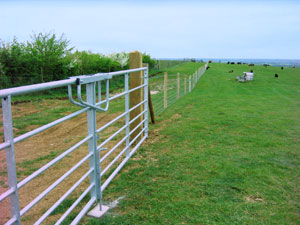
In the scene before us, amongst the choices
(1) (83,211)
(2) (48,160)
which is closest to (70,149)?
(1) (83,211)

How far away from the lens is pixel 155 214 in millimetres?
3154

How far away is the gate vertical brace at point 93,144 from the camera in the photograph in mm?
3035

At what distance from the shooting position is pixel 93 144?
320 cm

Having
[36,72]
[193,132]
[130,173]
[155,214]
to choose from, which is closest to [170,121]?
[193,132]

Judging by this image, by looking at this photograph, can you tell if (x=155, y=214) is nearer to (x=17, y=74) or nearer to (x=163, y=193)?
(x=163, y=193)

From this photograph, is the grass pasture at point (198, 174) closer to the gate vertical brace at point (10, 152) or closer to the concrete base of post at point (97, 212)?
the concrete base of post at point (97, 212)

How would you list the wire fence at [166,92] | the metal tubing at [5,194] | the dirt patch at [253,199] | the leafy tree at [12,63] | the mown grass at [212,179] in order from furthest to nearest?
the leafy tree at [12,63] → the wire fence at [166,92] → the dirt patch at [253,199] → the mown grass at [212,179] → the metal tubing at [5,194]

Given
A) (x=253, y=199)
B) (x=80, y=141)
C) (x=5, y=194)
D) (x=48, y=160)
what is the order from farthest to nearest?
1. (x=48, y=160)
2. (x=253, y=199)
3. (x=80, y=141)
4. (x=5, y=194)

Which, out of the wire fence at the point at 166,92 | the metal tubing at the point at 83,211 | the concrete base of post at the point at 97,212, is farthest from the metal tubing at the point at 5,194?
the wire fence at the point at 166,92

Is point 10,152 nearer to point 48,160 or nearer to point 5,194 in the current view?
point 5,194

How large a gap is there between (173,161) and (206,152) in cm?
79

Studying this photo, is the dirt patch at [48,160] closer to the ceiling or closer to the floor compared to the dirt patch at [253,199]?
closer to the floor

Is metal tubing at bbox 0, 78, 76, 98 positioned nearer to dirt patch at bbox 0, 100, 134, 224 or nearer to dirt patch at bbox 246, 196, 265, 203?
dirt patch at bbox 0, 100, 134, 224

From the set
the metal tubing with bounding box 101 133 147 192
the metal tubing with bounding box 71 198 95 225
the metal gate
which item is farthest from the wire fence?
the metal tubing with bounding box 71 198 95 225
